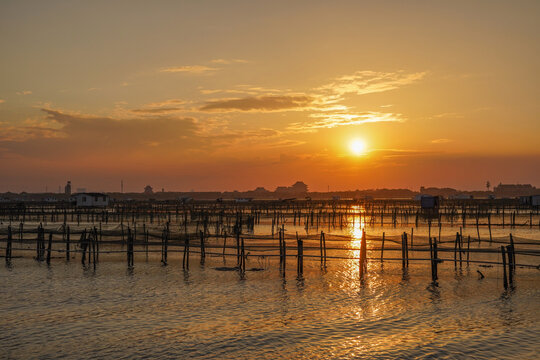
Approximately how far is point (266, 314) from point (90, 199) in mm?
79614

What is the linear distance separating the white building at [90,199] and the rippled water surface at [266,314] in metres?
66.1

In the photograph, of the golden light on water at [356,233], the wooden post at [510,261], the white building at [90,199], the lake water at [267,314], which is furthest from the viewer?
the white building at [90,199]

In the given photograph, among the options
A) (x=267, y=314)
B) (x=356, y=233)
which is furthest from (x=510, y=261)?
(x=356, y=233)

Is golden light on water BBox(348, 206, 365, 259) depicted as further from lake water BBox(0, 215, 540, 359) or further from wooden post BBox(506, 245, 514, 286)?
wooden post BBox(506, 245, 514, 286)

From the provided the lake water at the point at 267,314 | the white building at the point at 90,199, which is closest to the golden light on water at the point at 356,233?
the lake water at the point at 267,314

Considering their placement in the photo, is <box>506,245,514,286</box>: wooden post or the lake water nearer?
the lake water

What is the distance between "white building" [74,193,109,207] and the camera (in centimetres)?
8709

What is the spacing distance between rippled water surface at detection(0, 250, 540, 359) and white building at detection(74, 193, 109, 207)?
217ft

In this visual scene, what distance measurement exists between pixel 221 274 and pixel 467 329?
12.6m

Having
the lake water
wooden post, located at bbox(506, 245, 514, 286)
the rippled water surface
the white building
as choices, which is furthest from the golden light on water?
the white building

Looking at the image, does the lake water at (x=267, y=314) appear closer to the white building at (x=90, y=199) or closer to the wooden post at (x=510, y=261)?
the wooden post at (x=510, y=261)

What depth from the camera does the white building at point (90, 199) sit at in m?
87.1

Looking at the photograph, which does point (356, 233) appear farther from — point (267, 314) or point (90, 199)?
point (90, 199)

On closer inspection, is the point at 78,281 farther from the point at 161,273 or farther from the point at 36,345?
the point at 36,345
